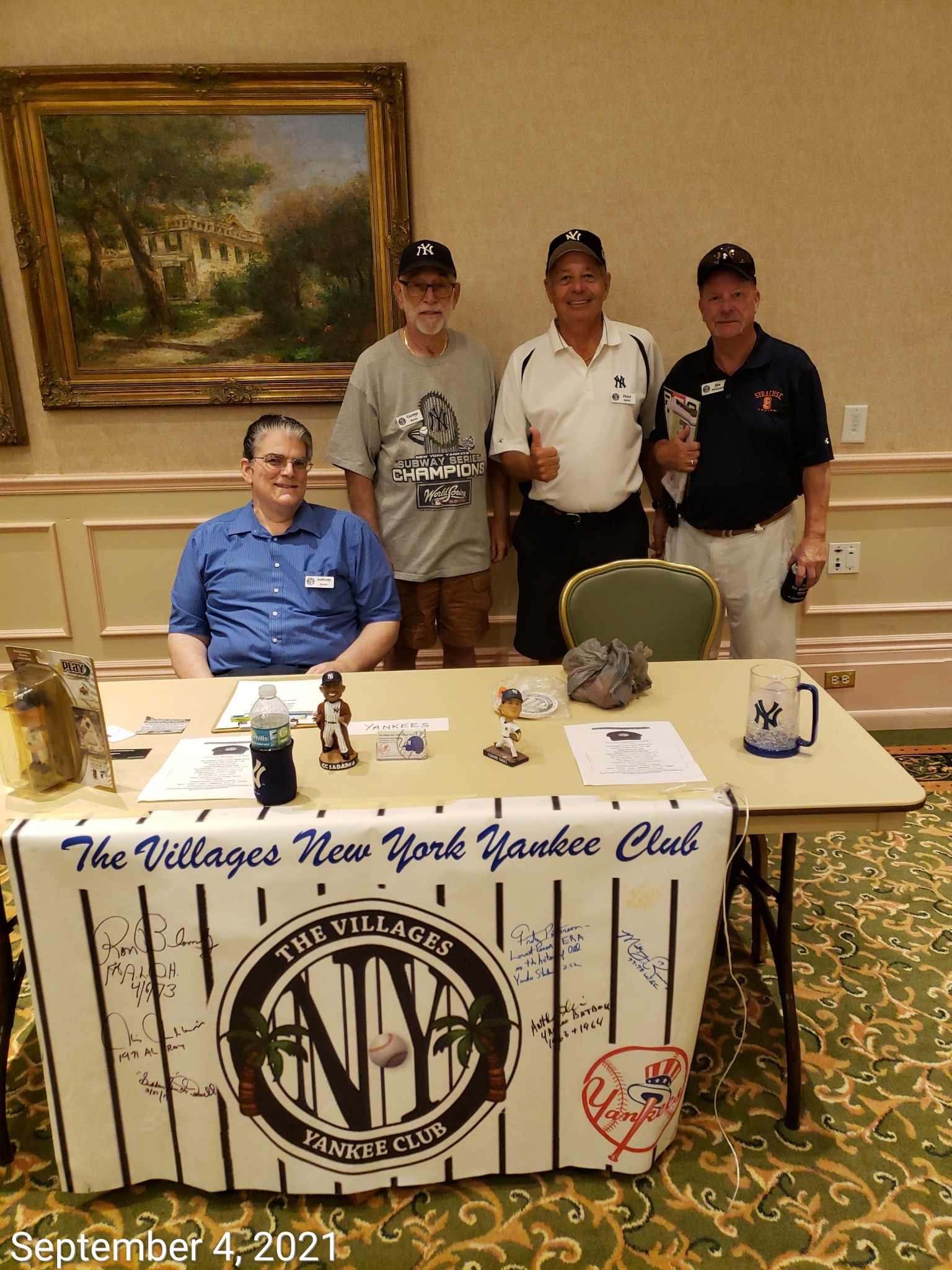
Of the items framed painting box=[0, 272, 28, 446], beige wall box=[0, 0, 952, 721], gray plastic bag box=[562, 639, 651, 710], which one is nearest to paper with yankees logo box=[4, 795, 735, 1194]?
gray plastic bag box=[562, 639, 651, 710]

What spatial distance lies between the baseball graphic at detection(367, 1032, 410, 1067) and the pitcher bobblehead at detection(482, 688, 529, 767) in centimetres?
52

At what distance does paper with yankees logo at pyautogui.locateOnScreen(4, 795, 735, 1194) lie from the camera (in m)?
1.41

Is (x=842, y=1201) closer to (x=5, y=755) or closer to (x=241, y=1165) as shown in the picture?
(x=241, y=1165)

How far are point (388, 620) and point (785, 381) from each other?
4.86ft

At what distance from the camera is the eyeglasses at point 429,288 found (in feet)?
9.11

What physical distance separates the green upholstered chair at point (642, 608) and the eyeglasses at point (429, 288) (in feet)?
3.61

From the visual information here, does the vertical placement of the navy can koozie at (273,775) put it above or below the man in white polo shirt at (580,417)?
below

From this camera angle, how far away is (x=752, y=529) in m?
2.88

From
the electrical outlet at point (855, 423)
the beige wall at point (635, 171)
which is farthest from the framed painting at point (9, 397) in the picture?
the electrical outlet at point (855, 423)

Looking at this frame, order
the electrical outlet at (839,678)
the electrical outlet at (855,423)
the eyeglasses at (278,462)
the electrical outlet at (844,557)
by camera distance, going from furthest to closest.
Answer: the electrical outlet at (839,678) < the electrical outlet at (844,557) < the electrical outlet at (855,423) < the eyeglasses at (278,462)

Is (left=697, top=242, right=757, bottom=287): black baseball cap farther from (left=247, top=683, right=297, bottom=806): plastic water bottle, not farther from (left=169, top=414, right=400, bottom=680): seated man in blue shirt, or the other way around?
(left=247, top=683, right=297, bottom=806): plastic water bottle

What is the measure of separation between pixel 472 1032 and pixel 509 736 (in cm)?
53

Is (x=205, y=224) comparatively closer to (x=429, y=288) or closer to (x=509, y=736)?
(x=429, y=288)

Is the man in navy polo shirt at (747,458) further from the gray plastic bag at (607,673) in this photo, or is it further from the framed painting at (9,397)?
the framed painting at (9,397)
